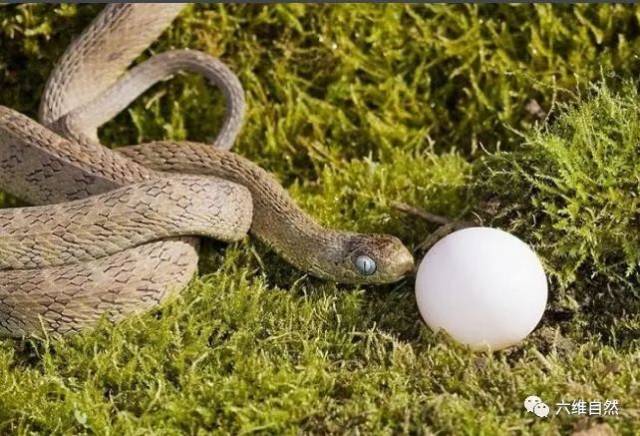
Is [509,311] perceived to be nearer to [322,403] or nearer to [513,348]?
[513,348]

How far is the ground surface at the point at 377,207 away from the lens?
Answer: 4156 mm

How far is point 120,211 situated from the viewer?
4629 mm

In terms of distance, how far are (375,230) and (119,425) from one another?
1.60 metres

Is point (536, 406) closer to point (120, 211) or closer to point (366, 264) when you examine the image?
point (366, 264)

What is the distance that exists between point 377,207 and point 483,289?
1097 millimetres

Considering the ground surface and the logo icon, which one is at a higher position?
the ground surface

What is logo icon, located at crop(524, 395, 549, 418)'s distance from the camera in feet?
13.3

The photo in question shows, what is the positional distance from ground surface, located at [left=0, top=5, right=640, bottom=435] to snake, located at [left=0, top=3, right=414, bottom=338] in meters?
0.12

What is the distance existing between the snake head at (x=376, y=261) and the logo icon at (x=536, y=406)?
0.87 m

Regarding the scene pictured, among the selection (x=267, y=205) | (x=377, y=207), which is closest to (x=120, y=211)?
(x=267, y=205)

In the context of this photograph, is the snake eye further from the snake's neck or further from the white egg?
the white egg
